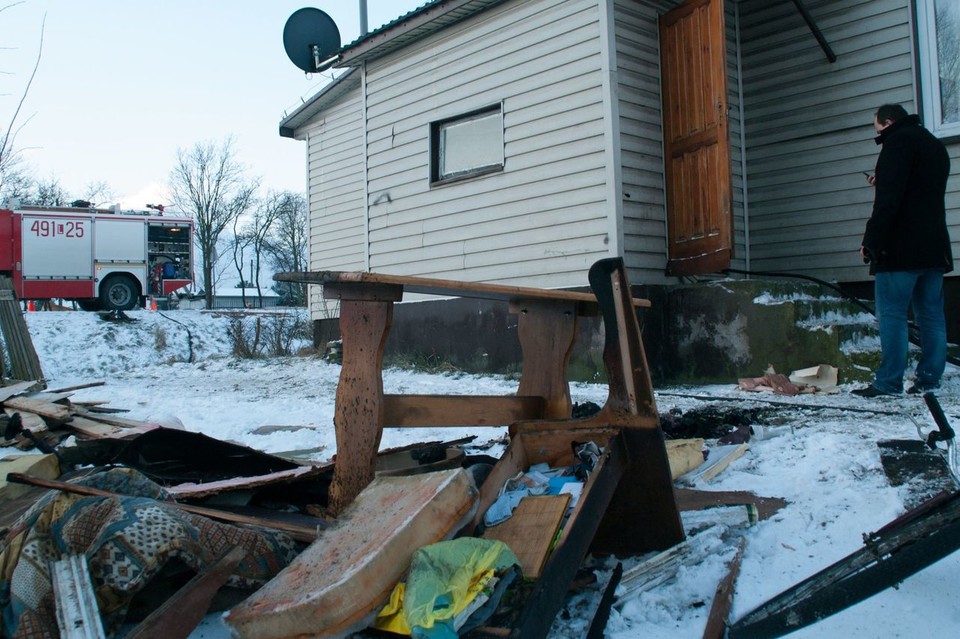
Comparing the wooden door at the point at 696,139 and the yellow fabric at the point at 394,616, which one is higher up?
the wooden door at the point at 696,139

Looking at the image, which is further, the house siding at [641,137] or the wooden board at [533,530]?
the house siding at [641,137]

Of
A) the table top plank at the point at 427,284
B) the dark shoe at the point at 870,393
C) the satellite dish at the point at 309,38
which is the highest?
the satellite dish at the point at 309,38

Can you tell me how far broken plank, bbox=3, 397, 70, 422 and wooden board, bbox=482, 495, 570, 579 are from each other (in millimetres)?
4054

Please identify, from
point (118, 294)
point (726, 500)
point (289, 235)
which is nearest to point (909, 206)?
point (726, 500)

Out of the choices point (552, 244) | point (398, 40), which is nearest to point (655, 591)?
point (552, 244)

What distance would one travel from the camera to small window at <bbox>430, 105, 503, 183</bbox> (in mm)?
7496

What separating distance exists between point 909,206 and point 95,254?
65.2 feet

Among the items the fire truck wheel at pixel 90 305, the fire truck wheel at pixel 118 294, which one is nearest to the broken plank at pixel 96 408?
the fire truck wheel at pixel 118 294

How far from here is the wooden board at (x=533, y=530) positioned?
1.88m

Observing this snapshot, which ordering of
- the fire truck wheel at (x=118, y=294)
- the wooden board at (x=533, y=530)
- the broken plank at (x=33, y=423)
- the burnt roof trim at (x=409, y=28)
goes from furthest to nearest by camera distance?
the fire truck wheel at (x=118, y=294) < the burnt roof trim at (x=409, y=28) < the broken plank at (x=33, y=423) < the wooden board at (x=533, y=530)


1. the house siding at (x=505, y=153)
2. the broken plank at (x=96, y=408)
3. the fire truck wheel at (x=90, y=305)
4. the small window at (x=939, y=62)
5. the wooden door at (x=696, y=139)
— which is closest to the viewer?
the broken plank at (x=96, y=408)

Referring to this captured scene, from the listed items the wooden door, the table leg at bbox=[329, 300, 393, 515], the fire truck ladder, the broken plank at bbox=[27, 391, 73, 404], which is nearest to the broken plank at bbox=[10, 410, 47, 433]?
the broken plank at bbox=[27, 391, 73, 404]

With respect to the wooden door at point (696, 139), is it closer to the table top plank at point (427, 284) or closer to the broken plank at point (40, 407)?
the table top plank at point (427, 284)

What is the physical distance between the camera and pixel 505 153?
7.25 metres
